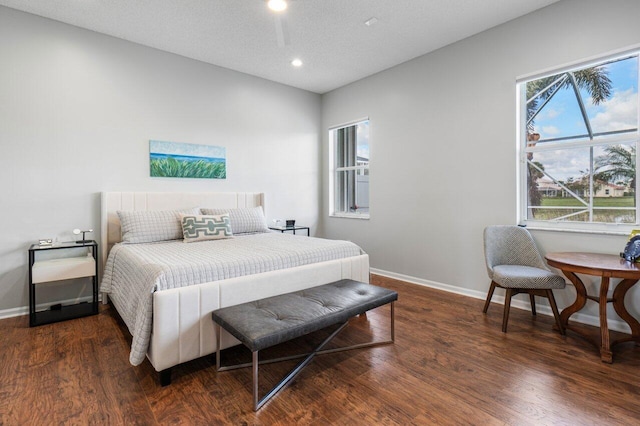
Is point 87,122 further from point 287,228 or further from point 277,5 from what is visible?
point 287,228

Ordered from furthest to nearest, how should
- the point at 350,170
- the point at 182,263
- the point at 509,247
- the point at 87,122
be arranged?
1. the point at 350,170
2. the point at 87,122
3. the point at 509,247
4. the point at 182,263

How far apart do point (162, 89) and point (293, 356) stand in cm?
332

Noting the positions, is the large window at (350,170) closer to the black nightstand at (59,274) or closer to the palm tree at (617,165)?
the palm tree at (617,165)

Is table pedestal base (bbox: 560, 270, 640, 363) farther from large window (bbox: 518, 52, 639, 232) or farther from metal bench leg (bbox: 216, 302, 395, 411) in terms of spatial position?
metal bench leg (bbox: 216, 302, 395, 411)

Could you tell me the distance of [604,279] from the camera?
7.15ft

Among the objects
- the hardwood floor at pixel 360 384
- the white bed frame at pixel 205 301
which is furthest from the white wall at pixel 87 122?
the white bed frame at pixel 205 301

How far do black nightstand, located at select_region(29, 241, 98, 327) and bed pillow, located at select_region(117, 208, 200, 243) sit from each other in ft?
1.05

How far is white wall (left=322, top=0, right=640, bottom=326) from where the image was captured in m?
2.79

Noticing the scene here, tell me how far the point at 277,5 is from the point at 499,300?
11.4 feet

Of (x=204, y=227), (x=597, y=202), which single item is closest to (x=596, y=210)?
(x=597, y=202)

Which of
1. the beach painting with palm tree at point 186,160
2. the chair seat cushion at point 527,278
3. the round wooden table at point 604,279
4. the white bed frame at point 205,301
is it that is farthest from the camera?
the beach painting with palm tree at point 186,160

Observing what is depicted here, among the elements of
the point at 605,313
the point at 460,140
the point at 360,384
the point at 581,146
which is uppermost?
the point at 460,140

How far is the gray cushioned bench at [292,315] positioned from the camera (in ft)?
5.58

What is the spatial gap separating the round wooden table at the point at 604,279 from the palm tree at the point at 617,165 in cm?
67
